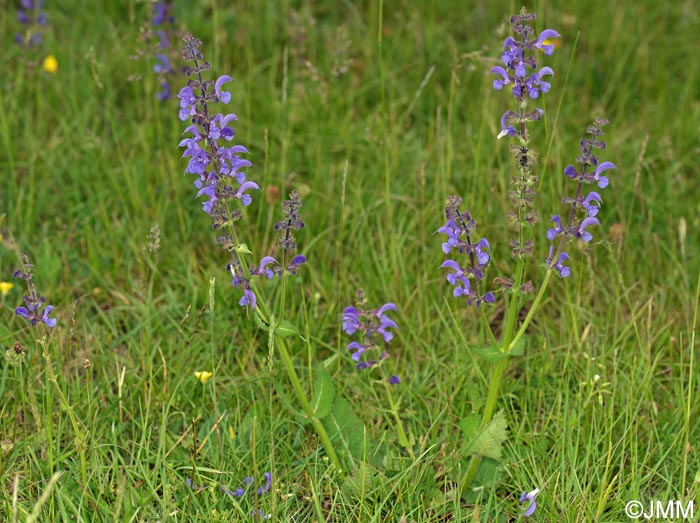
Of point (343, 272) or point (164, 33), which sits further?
point (164, 33)

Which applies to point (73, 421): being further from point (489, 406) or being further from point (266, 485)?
point (489, 406)

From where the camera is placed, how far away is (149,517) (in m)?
2.57

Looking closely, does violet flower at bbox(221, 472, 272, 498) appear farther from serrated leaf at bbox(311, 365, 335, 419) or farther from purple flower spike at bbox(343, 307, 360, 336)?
purple flower spike at bbox(343, 307, 360, 336)

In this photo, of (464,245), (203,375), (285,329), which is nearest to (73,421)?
(203,375)

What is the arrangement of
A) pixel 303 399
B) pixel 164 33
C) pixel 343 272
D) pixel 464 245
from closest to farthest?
1. pixel 464 245
2. pixel 303 399
3. pixel 343 272
4. pixel 164 33

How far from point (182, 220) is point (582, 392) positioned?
5.33ft

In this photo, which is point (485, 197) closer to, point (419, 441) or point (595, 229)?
point (595, 229)

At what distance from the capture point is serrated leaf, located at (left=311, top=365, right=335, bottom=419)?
263 cm

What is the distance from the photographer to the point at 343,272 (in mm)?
3375

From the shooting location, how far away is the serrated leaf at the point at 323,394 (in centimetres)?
263

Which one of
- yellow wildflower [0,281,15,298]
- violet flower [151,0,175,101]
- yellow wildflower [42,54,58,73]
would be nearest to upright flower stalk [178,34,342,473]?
yellow wildflower [0,281,15,298]

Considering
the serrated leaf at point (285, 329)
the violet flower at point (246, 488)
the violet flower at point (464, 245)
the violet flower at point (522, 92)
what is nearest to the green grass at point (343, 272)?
the violet flower at point (246, 488)

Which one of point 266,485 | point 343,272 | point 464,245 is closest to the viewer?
point 464,245

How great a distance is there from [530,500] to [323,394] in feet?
2.19
